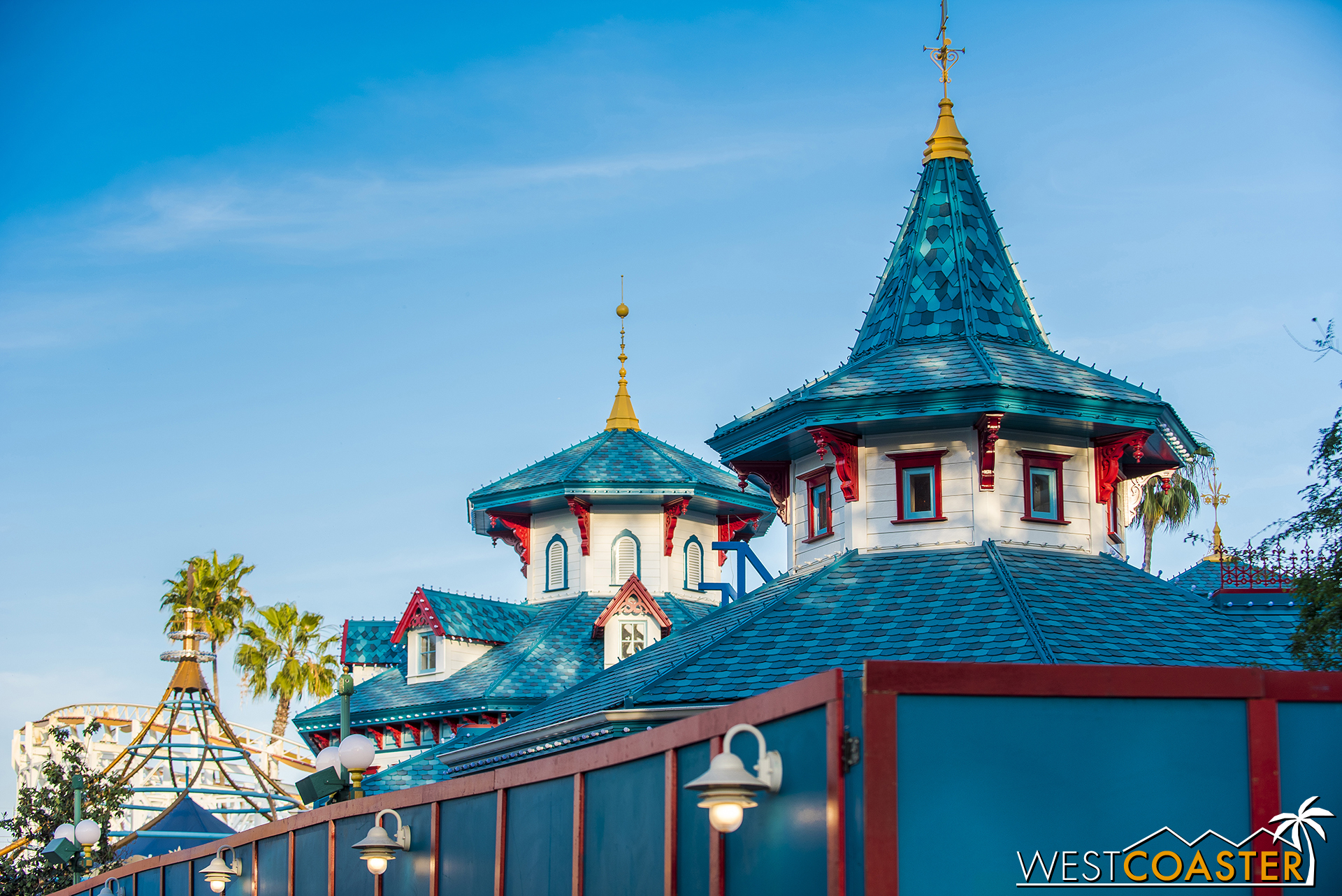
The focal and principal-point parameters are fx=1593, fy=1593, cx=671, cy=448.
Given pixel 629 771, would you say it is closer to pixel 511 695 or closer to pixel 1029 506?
pixel 1029 506

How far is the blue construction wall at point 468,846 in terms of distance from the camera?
14773 millimetres

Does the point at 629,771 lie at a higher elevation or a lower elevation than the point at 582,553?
lower

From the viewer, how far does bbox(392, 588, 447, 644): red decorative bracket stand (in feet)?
128

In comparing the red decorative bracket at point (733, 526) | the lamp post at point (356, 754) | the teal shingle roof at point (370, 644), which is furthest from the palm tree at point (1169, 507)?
the lamp post at point (356, 754)

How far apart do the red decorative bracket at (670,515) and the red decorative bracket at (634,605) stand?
13.5 ft

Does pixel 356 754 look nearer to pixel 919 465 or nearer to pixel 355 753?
pixel 355 753

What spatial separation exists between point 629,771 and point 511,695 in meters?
24.2

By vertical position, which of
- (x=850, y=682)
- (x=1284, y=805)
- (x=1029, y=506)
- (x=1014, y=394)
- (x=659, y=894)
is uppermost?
(x=1014, y=394)

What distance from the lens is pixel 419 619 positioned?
130 ft

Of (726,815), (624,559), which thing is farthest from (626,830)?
(624,559)

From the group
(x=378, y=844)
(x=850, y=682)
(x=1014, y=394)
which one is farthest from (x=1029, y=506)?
(x=850, y=682)

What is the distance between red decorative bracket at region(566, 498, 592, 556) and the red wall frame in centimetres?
3145

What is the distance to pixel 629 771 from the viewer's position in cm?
1232

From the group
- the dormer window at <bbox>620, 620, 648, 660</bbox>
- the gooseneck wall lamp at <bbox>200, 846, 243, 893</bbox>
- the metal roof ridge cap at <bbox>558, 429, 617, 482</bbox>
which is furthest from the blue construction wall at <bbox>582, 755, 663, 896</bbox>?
the metal roof ridge cap at <bbox>558, 429, 617, 482</bbox>
